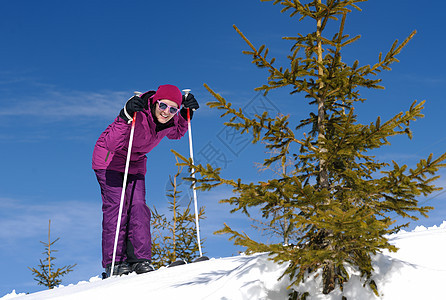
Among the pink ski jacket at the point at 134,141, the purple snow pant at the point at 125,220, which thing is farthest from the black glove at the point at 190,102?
the purple snow pant at the point at 125,220

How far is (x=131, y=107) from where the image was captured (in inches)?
265

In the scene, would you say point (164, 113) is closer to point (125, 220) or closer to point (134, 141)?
point (134, 141)

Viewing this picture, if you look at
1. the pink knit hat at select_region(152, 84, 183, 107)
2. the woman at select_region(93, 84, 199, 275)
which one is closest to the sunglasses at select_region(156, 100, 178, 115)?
the woman at select_region(93, 84, 199, 275)

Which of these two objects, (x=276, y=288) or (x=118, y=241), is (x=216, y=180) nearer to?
(x=276, y=288)

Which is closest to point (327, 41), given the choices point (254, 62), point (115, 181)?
point (254, 62)

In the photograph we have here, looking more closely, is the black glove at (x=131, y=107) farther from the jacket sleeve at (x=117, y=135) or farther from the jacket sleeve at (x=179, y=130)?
the jacket sleeve at (x=179, y=130)

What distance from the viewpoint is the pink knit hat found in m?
6.92

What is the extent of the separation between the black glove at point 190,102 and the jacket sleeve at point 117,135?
1270mm

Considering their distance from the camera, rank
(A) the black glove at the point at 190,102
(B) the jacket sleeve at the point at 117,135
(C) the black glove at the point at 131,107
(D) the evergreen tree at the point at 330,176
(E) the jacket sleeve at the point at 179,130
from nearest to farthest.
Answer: (D) the evergreen tree at the point at 330,176
(C) the black glove at the point at 131,107
(B) the jacket sleeve at the point at 117,135
(A) the black glove at the point at 190,102
(E) the jacket sleeve at the point at 179,130

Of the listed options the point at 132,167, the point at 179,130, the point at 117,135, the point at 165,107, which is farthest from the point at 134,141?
the point at 179,130

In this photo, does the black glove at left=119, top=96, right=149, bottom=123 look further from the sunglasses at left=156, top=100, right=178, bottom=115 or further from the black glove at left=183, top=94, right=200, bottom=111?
the black glove at left=183, top=94, right=200, bottom=111

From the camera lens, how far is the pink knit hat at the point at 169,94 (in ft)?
22.7

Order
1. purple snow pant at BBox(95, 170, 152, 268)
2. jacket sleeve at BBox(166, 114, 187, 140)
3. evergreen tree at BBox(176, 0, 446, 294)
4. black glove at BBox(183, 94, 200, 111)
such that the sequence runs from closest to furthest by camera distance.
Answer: evergreen tree at BBox(176, 0, 446, 294), purple snow pant at BBox(95, 170, 152, 268), black glove at BBox(183, 94, 200, 111), jacket sleeve at BBox(166, 114, 187, 140)

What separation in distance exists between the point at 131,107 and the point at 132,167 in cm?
137
